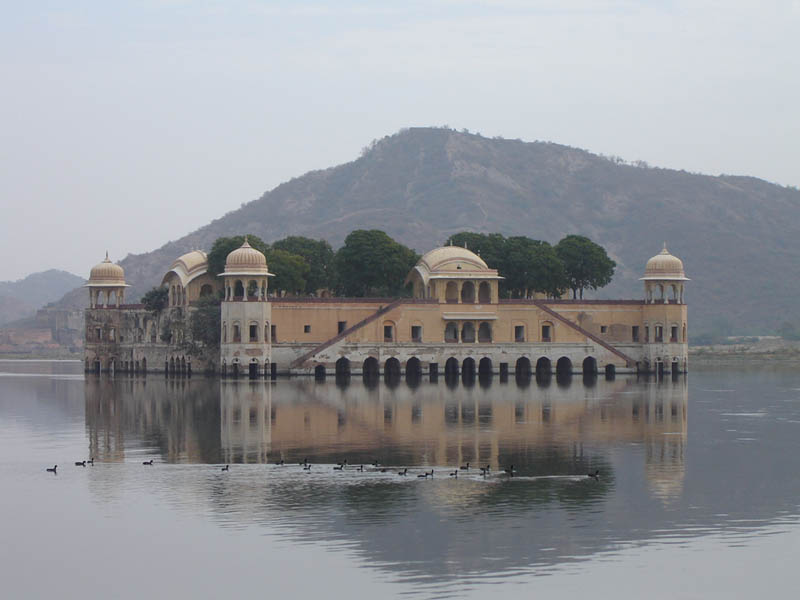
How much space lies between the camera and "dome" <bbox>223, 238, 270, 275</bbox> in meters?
71.9

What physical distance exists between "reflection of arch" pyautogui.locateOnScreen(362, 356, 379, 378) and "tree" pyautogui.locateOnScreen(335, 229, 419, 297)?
717 centimetres

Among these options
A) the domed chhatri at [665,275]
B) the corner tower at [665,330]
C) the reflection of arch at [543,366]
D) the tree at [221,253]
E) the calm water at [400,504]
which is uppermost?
the tree at [221,253]

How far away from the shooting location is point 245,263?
236 feet

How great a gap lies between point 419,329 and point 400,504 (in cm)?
4845

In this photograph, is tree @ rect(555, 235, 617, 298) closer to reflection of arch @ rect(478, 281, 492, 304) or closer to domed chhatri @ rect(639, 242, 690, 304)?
domed chhatri @ rect(639, 242, 690, 304)

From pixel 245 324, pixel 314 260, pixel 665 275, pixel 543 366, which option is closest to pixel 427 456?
pixel 245 324

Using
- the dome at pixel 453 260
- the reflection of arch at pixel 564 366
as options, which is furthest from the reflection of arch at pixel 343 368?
the reflection of arch at pixel 564 366

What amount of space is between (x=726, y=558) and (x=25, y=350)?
6037 inches

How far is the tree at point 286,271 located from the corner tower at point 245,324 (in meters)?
4.97

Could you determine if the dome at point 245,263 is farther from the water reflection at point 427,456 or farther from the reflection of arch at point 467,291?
the reflection of arch at point 467,291

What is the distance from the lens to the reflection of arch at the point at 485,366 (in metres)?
75.4

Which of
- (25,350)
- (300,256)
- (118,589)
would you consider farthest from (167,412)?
(25,350)

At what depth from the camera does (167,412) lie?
156 ft

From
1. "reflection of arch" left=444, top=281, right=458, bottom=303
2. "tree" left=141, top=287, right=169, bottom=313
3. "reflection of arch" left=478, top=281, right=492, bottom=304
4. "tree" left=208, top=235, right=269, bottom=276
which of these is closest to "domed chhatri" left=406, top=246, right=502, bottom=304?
"reflection of arch" left=444, top=281, right=458, bottom=303
